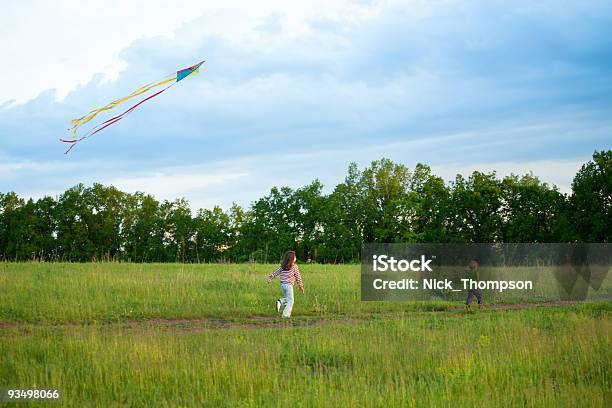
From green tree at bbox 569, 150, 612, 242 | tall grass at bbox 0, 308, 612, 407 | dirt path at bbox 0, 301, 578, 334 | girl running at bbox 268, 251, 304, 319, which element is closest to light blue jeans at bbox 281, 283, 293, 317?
girl running at bbox 268, 251, 304, 319

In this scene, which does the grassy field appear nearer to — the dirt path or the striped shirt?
the dirt path

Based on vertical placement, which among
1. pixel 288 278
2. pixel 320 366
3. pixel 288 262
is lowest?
pixel 320 366

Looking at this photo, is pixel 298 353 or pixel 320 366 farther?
pixel 298 353

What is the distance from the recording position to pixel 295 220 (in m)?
76.1

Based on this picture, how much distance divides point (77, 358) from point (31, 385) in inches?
72.6

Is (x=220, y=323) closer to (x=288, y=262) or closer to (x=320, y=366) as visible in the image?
(x=288, y=262)

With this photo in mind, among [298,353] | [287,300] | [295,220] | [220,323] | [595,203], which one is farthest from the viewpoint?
[295,220]

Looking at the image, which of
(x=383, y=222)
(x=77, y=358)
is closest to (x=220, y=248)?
(x=383, y=222)

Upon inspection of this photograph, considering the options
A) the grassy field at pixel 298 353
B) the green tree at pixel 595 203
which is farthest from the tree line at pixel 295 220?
the grassy field at pixel 298 353

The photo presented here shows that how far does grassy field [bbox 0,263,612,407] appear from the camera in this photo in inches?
386

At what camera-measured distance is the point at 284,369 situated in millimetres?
11375

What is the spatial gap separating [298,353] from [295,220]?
208ft

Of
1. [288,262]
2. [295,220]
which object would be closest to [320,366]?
[288,262]

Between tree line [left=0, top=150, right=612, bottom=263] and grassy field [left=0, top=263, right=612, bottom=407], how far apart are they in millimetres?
47602
